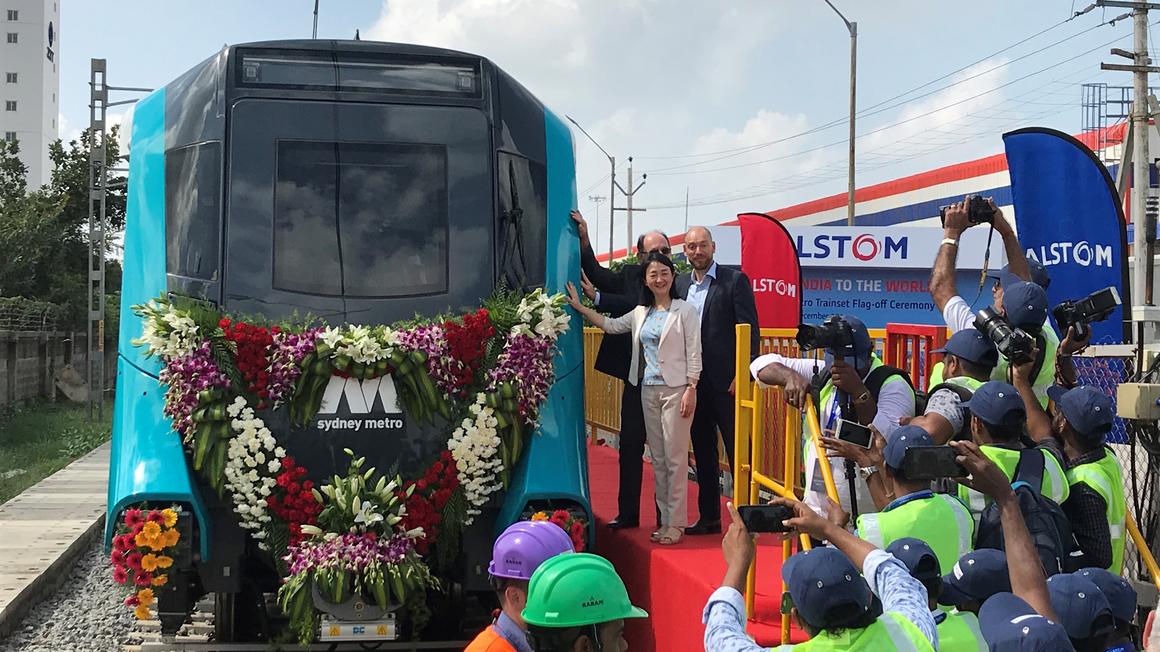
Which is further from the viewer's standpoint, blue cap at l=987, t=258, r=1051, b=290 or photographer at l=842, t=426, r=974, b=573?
blue cap at l=987, t=258, r=1051, b=290

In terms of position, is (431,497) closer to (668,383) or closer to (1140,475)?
(668,383)

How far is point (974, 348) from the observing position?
4.73 metres

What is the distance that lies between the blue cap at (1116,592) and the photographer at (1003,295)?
61.8 inches

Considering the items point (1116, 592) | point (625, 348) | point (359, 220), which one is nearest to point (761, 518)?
point (1116, 592)

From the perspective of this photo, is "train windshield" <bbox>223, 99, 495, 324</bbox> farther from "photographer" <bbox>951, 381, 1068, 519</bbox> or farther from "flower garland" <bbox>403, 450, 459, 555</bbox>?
"photographer" <bbox>951, 381, 1068, 519</bbox>

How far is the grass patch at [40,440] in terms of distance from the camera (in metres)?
17.6

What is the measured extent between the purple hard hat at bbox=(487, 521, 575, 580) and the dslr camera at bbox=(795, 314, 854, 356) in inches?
58.6

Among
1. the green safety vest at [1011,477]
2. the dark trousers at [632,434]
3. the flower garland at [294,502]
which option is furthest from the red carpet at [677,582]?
the flower garland at [294,502]

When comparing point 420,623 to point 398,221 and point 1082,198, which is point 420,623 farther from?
point 1082,198

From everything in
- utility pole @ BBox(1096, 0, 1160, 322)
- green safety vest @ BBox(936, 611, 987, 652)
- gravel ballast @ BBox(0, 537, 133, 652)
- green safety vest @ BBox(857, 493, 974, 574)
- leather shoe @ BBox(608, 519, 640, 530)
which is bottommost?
gravel ballast @ BBox(0, 537, 133, 652)

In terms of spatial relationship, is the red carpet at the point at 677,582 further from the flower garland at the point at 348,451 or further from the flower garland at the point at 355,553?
the flower garland at the point at 355,553

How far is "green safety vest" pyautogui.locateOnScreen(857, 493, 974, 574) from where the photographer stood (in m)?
3.56

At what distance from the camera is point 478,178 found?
6.30 meters

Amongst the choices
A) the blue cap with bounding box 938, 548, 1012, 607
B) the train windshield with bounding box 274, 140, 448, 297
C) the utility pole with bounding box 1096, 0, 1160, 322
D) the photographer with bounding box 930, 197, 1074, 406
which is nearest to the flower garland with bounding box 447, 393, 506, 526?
the train windshield with bounding box 274, 140, 448, 297
